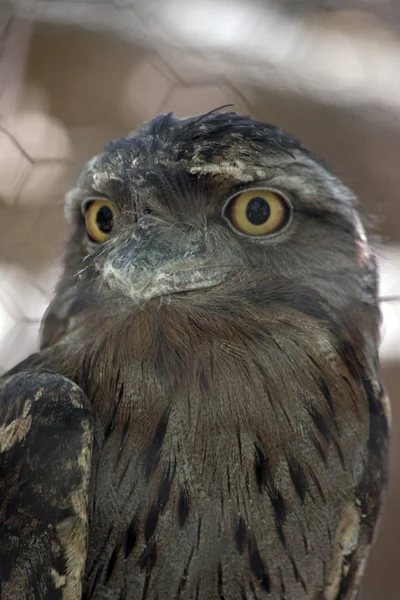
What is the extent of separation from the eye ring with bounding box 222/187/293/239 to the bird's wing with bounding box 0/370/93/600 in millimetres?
331

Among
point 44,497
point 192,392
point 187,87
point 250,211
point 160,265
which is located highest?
point 187,87

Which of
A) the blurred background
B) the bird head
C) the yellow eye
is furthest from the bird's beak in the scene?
the blurred background

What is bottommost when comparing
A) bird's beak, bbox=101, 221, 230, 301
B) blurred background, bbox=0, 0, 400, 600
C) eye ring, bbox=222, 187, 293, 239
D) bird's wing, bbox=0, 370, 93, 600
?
bird's wing, bbox=0, 370, 93, 600

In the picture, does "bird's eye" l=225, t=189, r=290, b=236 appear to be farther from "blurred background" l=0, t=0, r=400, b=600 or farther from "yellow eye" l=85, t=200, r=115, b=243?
"blurred background" l=0, t=0, r=400, b=600

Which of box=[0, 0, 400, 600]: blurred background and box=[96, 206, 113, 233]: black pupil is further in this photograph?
box=[0, 0, 400, 600]: blurred background

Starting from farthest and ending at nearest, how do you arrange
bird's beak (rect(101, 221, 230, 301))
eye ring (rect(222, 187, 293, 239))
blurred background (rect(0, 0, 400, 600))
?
1. blurred background (rect(0, 0, 400, 600))
2. eye ring (rect(222, 187, 293, 239))
3. bird's beak (rect(101, 221, 230, 301))

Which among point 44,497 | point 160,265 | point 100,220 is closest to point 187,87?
point 100,220

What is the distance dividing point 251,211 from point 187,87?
0.96 metres

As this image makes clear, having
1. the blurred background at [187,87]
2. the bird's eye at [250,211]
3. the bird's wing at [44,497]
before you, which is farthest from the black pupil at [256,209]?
the blurred background at [187,87]

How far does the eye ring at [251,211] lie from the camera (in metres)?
0.96

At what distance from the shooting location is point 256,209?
965 millimetres

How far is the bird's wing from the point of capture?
34.4 inches

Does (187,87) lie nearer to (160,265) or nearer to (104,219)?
(104,219)

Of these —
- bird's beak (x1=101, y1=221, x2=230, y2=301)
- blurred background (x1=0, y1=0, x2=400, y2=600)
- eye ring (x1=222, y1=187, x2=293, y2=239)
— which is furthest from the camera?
blurred background (x1=0, y1=0, x2=400, y2=600)
